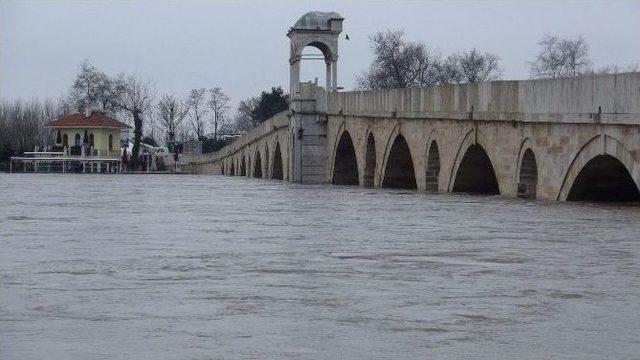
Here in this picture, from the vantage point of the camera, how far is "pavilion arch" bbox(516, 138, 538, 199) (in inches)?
926

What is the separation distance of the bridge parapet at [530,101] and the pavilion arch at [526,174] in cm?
71

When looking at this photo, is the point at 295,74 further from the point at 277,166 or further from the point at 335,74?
the point at 277,166

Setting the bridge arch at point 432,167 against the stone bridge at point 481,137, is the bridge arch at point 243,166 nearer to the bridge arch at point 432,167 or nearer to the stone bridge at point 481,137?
the stone bridge at point 481,137

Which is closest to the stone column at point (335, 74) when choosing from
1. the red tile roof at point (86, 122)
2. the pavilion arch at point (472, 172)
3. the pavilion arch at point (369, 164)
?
the pavilion arch at point (369, 164)

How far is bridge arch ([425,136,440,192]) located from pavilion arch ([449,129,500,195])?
5.64 feet

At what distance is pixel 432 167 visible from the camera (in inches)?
1213

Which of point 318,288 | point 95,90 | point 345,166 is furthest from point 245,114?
point 318,288

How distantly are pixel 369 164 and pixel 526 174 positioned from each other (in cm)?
1479

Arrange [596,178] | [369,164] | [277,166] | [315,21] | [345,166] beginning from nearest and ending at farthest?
[596,178], [369,164], [345,166], [315,21], [277,166]

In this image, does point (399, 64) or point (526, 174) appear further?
point (399, 64)

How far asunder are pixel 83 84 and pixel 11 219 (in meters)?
91.7

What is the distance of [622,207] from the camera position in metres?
19.2

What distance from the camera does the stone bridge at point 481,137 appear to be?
19.6 meters

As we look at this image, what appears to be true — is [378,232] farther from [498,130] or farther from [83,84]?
[83,84]
